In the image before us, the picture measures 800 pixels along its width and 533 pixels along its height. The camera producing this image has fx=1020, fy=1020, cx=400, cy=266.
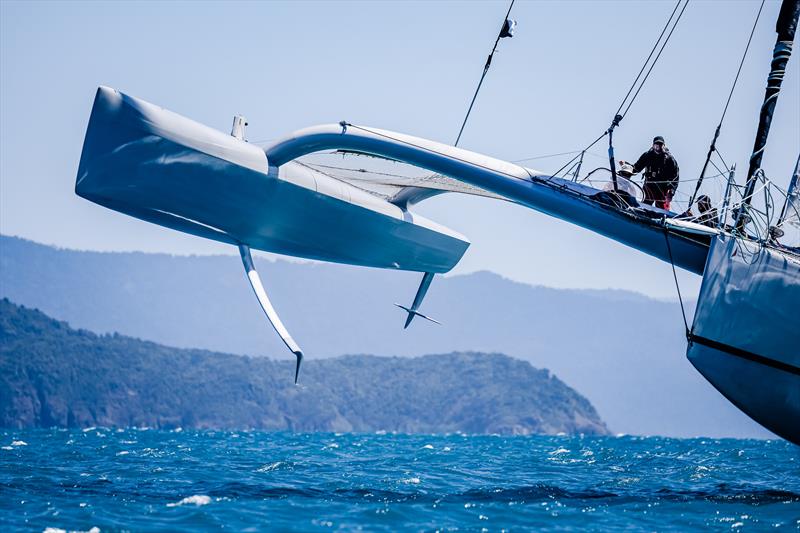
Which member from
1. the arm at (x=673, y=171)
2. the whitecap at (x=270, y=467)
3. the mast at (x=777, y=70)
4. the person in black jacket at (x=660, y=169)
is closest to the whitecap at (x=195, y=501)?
the whitecap at (x=270, y=467)

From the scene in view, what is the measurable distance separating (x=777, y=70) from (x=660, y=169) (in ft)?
8.31

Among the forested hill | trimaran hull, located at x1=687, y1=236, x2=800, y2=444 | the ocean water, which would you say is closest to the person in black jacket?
trimaran hull, located at x1=687, y1=236, x2=800, y2=444

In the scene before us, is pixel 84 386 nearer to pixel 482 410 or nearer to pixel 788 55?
pixel 482 410

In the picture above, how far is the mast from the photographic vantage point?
1575 cm

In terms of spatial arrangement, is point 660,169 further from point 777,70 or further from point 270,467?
point 270,467

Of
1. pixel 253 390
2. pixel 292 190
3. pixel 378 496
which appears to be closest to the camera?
pixel 378 496

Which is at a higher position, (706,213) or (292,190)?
(706,213)

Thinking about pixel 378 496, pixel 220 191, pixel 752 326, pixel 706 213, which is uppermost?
pixel 706 213

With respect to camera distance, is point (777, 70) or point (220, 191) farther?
point (777, 70)

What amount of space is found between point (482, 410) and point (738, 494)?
508 feet

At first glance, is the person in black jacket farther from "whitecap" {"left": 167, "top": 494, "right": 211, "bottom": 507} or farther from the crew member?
"whitecap" {"left": 167, "top": 494, "right": 211, "bottom": 507}

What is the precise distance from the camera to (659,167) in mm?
15695

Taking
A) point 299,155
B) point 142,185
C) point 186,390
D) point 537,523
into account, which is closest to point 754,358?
point 537,523

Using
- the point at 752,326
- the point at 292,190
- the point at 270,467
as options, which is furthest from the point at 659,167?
the point at 270,467
